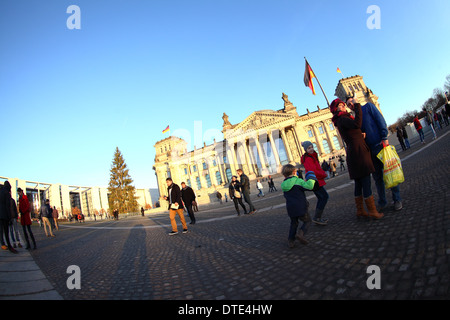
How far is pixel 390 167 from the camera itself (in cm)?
345

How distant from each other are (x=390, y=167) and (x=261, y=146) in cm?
5409

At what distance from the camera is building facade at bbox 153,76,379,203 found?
177 feet

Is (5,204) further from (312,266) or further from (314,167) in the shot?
(314,167)

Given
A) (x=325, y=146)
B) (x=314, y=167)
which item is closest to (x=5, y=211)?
(x=314, y=167)

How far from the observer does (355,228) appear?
324 cm

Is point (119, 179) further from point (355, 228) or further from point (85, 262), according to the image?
point (355, 228)

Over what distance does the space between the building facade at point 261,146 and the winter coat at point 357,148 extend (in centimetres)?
4432

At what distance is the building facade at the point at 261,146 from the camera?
177 feet

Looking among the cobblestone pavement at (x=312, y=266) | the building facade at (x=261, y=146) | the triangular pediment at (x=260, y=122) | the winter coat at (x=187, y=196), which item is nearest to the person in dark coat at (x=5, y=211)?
the cobblestone pavement at (x=312, y=266)

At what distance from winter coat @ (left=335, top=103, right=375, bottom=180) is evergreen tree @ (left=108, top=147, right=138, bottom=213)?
49478 millimetres

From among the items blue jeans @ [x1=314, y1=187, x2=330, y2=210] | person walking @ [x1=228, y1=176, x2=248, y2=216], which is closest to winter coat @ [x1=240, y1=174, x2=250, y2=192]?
person walking @ [x1=228, y1=176, x2=248, y2=216]
